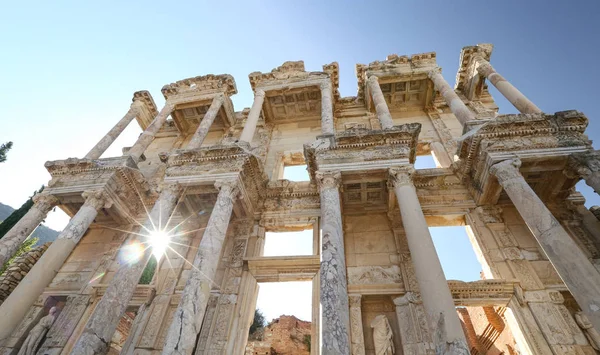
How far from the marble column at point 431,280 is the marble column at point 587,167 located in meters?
4.36

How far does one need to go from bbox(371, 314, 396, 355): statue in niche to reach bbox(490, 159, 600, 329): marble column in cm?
414

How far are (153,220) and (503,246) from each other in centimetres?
1084

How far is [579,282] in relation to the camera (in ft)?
19.7

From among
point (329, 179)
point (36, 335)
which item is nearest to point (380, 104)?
point (329, 179)

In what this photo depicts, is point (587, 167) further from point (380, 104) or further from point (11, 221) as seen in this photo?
point (11, 221)

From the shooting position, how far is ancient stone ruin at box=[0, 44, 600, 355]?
6.97 meters

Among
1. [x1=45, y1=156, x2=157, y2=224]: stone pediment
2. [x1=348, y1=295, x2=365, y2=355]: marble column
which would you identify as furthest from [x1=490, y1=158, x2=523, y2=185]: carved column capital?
[x1=45, y1=156, x2=157, y2=224]: stone pediment

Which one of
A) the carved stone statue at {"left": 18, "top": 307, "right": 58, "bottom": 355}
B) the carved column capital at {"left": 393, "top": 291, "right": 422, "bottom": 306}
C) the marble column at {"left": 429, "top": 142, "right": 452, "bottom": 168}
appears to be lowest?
the carved stone statue at {"left": 18, "top": 307, "right": 58, "bottom": 355}

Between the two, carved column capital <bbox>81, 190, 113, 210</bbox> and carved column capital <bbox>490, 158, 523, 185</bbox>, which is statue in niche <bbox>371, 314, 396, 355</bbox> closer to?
carved column capital <bbox>490, 158, 523, 185</bbox>

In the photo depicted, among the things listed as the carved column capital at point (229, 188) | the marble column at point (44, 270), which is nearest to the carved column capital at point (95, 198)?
the marble column at point (44, 270)

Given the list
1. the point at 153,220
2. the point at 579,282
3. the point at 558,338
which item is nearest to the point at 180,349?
the point at 153,220

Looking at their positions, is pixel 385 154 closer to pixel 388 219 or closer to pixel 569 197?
pixel 388 219

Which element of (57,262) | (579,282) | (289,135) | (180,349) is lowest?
(180,349)

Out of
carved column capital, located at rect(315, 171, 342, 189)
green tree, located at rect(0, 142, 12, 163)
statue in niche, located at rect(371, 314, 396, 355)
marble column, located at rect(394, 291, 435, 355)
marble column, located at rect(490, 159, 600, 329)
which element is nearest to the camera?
marble column, located at rect(490, 159, 600, 329)
